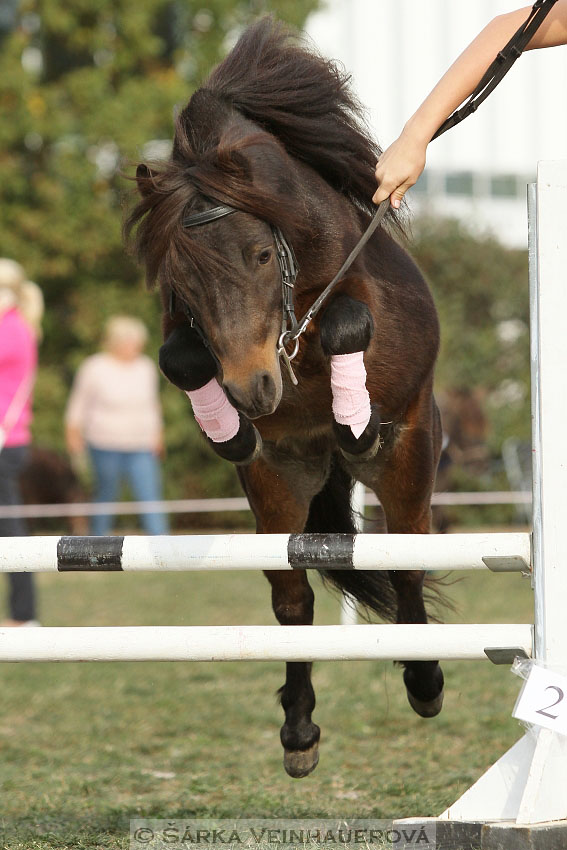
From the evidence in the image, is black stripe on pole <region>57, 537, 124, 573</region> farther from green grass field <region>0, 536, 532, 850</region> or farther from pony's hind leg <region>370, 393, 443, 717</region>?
pony's hind leg <region>370, 393, 443, 717</region>

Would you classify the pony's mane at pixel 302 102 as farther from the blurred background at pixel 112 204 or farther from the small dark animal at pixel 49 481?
the small dark animal at pixel 49 481

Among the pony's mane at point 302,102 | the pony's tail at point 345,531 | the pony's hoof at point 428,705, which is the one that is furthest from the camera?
the pony's tail at point 345,531

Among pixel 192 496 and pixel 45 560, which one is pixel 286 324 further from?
pixel 192 496

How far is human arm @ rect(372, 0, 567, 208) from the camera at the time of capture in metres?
2.63

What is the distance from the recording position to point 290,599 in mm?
3342

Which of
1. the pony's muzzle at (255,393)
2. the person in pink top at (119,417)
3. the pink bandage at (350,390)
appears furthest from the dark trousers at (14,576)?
the pony's muzzle at (255,393)

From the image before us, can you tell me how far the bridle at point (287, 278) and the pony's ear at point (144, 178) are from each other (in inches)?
7.9

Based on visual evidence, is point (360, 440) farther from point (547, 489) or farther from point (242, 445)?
point (547, 489)


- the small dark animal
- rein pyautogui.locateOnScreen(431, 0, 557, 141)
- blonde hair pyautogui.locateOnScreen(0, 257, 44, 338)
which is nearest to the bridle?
rein pyautogui.locateOnScreen(431, 0, 557, 141)

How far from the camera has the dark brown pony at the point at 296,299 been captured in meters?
2.51

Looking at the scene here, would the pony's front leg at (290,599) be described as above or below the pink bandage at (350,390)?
below

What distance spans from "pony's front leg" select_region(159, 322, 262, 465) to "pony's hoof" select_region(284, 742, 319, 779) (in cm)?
89

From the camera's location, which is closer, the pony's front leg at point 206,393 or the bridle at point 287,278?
the bridle at point 287,278

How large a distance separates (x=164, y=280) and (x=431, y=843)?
54.8 inches
